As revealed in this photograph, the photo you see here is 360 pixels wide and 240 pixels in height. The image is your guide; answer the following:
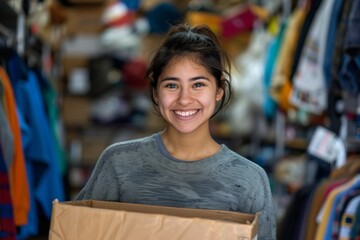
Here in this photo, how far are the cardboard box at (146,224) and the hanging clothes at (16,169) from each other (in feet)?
3.60

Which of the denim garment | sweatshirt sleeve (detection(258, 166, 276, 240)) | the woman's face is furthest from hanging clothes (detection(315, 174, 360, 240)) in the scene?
the woman's face

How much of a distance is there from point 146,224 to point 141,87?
395cm

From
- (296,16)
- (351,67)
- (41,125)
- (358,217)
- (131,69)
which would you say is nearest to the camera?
(358,217)

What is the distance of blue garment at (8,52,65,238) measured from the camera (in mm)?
2453

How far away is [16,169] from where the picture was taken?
2158 mm

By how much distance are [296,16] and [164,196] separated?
202 cm

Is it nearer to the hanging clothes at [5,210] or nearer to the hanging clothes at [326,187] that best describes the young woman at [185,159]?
the hanging clothes at [5,210]

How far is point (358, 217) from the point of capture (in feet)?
6.45

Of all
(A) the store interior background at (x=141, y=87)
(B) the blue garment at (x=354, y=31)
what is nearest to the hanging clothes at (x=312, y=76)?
(A) the store interior background at (x=141, y=87)

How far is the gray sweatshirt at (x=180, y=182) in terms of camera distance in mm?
1292

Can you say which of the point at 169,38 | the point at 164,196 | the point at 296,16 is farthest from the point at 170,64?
the point at 296,16

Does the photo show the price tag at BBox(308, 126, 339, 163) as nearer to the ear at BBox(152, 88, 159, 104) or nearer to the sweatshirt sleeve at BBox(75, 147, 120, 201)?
the ear at BBox(152, 88, 159, 104)

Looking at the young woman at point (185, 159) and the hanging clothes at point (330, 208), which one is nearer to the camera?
the young woman at point (185, 159)

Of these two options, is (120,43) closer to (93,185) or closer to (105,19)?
(105,19)
